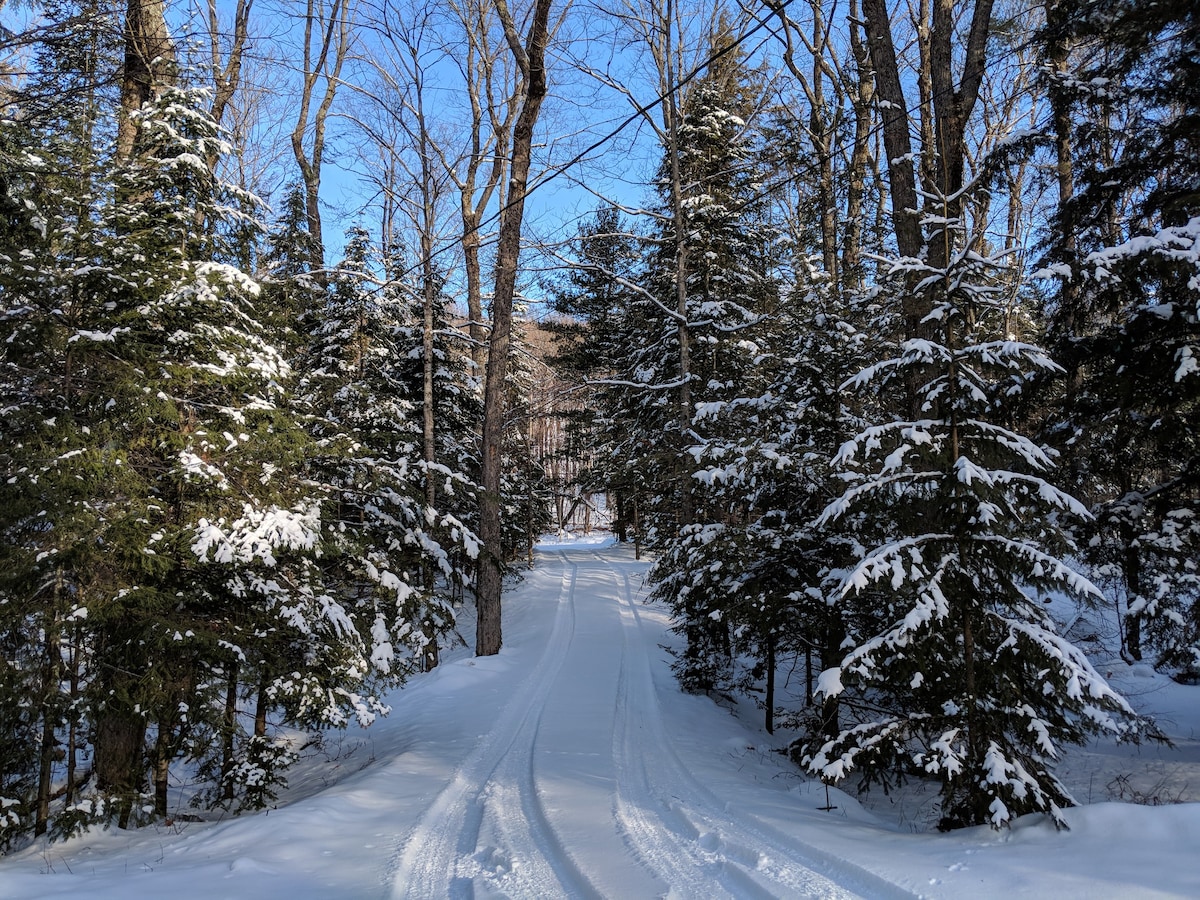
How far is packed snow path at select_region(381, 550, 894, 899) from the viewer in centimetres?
407

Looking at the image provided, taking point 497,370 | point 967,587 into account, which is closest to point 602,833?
point 967,587

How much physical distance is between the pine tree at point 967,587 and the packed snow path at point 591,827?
35.4 inches

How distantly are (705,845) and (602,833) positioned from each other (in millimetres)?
809

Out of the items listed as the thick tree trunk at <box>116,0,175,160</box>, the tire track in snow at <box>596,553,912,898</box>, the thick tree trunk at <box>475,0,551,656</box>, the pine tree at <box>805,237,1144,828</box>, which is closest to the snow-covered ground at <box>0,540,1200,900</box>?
the tire track in snow at <box>596,553,912,898</box>

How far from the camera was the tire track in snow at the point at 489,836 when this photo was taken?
165 inches

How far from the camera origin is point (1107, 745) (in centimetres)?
887

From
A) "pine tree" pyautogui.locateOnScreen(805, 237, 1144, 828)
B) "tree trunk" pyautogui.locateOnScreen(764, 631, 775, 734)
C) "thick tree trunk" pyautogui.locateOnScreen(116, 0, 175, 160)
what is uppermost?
"thick tree trunk" pyautogui.locateOnScreen(116, 0, 175, 160)

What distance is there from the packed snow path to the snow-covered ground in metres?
0.02

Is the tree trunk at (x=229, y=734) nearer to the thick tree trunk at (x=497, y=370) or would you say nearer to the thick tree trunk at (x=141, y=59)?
the thick tree trunk at (x=497, y=370)

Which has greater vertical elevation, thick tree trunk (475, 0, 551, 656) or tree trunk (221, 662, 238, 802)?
thick tree trunk (475, 0, 551, 656)

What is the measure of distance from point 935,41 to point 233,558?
907 centimetres

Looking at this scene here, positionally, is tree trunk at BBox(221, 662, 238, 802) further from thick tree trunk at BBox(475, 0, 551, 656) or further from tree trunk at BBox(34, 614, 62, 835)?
thick tree trunk at BBox(475, 0, 551, 656)

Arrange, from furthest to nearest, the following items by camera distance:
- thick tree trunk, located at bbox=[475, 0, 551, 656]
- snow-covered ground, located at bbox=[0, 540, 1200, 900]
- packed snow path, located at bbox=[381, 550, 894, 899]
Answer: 1. thick tree trunk, located at bbox=[475, 0, 551, 656]
2. packed snow path, located at bbox=[381, 550, 894, 899]
3. snow-covered ground, located at bbox=[0, 540, 1200, 900]

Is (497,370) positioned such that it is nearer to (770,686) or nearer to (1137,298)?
(770,686)
